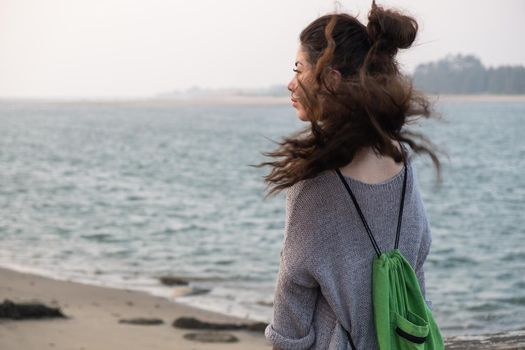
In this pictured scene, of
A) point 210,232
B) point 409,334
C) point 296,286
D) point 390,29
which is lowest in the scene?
point 210,232

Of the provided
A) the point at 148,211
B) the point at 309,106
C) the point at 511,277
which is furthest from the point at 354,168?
the point at 148,211

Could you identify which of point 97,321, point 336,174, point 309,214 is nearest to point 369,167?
point 336,174

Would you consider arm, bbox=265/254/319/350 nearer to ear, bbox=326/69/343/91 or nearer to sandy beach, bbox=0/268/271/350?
ear, bbox=326/69/343/91

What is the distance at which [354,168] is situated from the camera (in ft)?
7.48

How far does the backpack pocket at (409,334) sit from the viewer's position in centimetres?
225

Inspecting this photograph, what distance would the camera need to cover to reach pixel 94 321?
9.03m

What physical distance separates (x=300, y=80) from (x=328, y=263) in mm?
509

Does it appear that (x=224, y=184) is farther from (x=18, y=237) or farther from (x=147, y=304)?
(x=147, y=304)

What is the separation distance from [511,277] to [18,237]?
9203 millimetres

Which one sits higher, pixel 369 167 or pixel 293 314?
pixel 369 167

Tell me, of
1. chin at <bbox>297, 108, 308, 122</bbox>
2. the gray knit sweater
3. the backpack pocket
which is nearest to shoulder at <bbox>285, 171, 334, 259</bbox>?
the gray knit sweater

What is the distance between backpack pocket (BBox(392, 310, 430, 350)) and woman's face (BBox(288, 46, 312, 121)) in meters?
0.62

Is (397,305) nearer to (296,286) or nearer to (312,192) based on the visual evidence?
(296,286)

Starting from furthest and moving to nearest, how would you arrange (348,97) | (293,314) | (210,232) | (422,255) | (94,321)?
(210,232), (94,321), (422,255), (293,314), (348,97)
